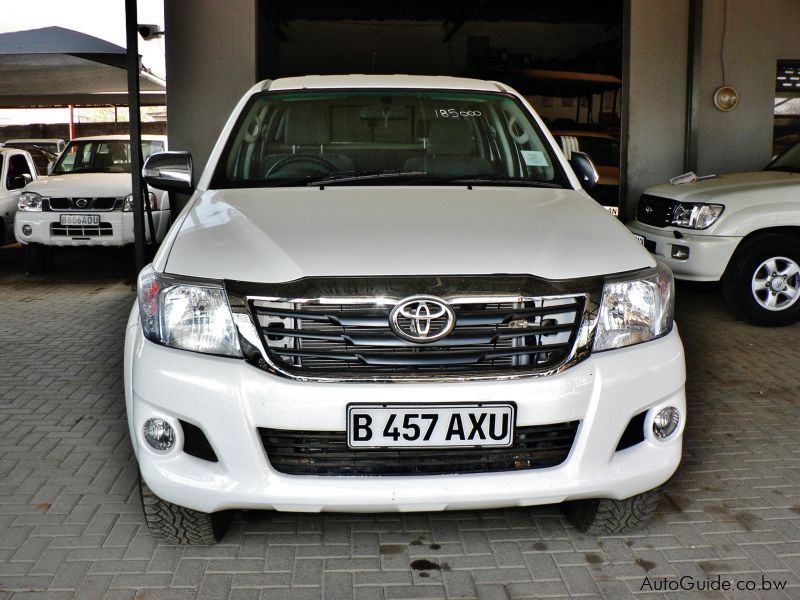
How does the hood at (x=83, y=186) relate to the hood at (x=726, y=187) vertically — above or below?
below

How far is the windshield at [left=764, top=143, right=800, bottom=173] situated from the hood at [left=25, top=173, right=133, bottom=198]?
20.6 feet

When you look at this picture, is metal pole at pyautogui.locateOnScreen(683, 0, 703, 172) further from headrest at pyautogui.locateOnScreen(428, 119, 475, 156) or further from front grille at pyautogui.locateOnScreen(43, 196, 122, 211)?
headrest at pyautogui.locateOnScreen(428, 119, 475, 156)

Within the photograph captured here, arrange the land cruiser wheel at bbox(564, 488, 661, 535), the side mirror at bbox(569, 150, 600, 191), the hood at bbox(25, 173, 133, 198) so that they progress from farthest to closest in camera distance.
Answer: the hood at bbox(25, 173, 133, 198), the side mirror at bbox(569, 150, 600, 191), the land cruiser wheel at bbox(564, 488, 661, 535)

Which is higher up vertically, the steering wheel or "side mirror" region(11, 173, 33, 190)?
the steering wheel

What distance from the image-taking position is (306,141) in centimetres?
402

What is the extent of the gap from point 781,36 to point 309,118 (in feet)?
27.7

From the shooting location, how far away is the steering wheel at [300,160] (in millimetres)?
3898

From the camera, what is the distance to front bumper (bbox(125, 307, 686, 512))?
102 inches

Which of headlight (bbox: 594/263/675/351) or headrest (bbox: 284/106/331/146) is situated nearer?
headlight (bbox: 594/263/675/351)

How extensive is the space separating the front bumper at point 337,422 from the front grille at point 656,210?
4.68 metres

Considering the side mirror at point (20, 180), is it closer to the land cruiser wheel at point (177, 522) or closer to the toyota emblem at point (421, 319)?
the land cruiser wheel at point (177, 522)

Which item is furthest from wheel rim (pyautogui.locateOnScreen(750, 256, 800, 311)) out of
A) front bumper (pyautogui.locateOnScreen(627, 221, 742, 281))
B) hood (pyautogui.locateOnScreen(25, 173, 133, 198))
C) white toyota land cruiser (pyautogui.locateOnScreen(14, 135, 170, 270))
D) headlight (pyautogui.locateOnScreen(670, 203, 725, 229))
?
hood (pyautogui.locateOnScreen(25, 173, 133, 198))

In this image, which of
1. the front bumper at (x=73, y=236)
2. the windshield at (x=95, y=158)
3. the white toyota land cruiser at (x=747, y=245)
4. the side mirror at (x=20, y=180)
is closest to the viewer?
the white toyota land cruiser at (x=747, y=245)

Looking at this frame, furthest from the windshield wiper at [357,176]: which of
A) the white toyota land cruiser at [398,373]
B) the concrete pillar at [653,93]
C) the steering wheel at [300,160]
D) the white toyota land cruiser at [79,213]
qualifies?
the concrete pillar at [653,93]
